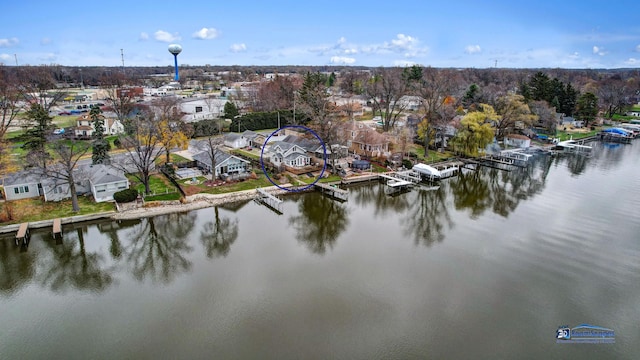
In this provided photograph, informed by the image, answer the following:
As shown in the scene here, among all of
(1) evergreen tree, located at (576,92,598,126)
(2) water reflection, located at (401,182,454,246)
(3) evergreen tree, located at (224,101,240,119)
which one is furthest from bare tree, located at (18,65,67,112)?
(1) evergreen tree, located at (576,92,598,126)

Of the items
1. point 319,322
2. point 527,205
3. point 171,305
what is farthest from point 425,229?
point 171,305

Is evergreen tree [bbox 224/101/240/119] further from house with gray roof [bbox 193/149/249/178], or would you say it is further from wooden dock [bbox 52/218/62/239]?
wooden dock [bbox 52/218/62/239]

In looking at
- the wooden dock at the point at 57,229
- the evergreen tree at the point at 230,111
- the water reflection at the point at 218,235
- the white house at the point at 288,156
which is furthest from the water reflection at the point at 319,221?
the evergreen tree at the point at 230,111

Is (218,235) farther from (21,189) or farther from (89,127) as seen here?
(89,127)

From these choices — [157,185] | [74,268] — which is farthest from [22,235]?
[157,185]

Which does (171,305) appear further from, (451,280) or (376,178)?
(376,178)
